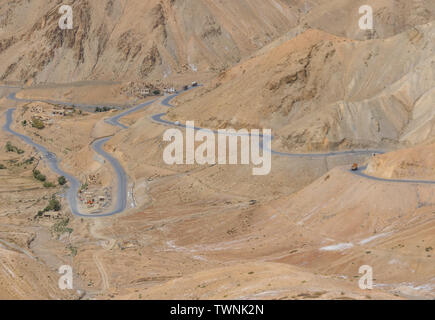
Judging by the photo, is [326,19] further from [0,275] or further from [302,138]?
[0,275]

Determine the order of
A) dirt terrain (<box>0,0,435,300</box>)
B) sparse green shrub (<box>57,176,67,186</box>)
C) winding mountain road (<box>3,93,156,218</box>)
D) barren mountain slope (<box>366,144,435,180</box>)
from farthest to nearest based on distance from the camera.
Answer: sparse green shrub (<box>57,176,67,186</box>)
winding mountain road (<box>3,93,156,218</box>)
barren mountain slope (<box>366,144,435,180</box>)
dirt terrain (<box>0,0,435,300</box>)

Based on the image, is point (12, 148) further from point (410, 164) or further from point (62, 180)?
point (410, 164)

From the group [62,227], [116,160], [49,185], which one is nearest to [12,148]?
[49,185]

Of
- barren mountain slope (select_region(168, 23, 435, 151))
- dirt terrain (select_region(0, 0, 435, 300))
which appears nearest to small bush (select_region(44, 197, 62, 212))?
dirt terrain (select_region(0, 0, 435, 300))

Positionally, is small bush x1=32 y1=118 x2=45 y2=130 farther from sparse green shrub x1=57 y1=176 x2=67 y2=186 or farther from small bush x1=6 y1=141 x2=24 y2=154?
sparse green shrub x1=57 y1=176 x2=67 y2=186
